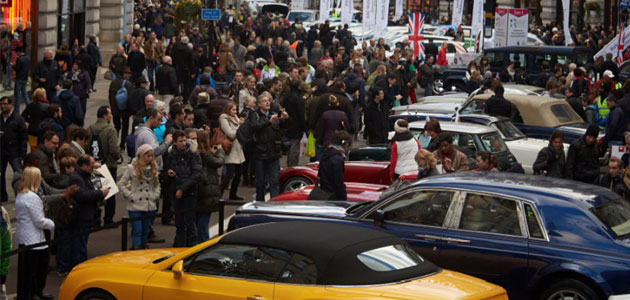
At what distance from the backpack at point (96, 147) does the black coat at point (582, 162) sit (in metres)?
6.86

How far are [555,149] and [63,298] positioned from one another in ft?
29.2

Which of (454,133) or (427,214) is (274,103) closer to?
(454,133)

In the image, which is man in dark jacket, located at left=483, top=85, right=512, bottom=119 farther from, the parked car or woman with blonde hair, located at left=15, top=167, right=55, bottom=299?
woman with blonde hair, located at left=15, top=167, right=55, bottom=299

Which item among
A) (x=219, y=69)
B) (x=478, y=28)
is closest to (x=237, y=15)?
(x=478, y=28)

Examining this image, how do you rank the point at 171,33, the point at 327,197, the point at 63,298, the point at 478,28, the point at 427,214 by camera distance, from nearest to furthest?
the point at 63,298 < the point at 427,214 < the point at 327,197 < the point at 171,33 < the point at 478,28

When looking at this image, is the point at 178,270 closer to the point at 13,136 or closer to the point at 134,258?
the point at 134,258

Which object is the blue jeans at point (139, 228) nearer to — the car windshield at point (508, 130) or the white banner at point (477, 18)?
the car windshield at point (508, 130)

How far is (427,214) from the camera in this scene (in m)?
11.2

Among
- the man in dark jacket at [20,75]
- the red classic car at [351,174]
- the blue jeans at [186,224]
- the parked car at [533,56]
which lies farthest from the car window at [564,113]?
the man in dark jacket at [20,75]

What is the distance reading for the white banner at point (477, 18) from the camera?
138 feet

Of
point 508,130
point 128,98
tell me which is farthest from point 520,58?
point 128,98

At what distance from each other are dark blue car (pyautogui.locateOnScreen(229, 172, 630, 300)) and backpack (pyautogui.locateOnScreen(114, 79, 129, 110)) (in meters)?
10.2

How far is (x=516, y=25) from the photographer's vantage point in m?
36.7

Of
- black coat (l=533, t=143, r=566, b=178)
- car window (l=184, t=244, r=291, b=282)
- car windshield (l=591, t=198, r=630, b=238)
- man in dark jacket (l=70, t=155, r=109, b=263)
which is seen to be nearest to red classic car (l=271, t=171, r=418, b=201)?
black coat (l=533, t=143, r=566, b=178)
